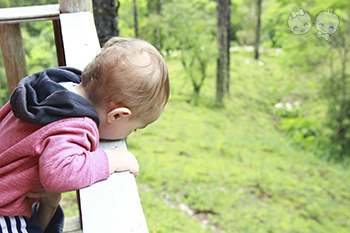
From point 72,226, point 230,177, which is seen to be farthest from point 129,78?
point 230,177

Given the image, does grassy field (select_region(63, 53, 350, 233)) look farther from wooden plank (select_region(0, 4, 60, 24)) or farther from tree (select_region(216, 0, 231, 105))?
wooden plank (select_region(0, 4, 60, 24))

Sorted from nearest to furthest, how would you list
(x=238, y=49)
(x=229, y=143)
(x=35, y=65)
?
(x=35, y=65) < (x=229, y=143) < (x=238, y=49)

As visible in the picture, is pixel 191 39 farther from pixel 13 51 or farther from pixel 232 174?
pixel 13 51

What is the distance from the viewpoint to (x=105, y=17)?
2.92 meters

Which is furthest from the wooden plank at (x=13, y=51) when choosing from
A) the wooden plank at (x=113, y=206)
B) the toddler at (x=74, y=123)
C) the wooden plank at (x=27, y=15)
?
the wooden plank at (x=113, y=206)

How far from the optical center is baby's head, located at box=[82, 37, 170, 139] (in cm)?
96

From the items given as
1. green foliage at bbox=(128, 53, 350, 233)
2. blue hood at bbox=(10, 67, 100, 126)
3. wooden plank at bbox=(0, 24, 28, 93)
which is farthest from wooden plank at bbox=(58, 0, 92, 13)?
green foliage at bbox=(128, 53, 350, 233)

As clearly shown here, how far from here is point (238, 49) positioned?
18.4 m

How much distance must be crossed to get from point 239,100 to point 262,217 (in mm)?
7178

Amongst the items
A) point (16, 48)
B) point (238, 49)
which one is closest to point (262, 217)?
point (16, 48)

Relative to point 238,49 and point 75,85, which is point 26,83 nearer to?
point 75,85

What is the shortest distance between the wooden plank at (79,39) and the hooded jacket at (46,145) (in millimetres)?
299

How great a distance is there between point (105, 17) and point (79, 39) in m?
1.63

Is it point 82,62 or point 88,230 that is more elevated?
point 82,62
